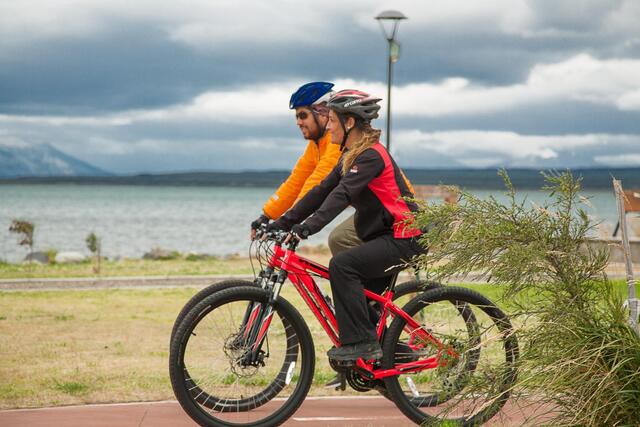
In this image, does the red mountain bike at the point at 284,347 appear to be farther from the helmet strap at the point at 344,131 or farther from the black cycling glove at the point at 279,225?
the helmet strap at the point at 344,131

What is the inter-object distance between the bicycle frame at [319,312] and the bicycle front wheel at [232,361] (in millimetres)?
49

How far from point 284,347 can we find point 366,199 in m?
1.05

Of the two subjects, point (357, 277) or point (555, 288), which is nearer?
point (555, 288)

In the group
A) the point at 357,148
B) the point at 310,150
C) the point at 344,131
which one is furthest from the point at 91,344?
the point at 357,148

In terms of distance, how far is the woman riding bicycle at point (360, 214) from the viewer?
5477 millimetres

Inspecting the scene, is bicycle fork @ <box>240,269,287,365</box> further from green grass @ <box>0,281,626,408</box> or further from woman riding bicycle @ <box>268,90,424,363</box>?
green grass @ <box>0,281,626,408</box>

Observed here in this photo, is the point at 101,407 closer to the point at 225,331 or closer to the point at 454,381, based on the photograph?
the point at 225,331

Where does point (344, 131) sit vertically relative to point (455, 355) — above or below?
above

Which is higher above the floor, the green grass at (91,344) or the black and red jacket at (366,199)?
the black and red jacket at (366,199)

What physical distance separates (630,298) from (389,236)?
1.45 meters

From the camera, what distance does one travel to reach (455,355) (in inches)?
206

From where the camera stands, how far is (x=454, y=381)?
533cm

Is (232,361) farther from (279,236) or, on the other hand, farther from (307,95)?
(307,95)

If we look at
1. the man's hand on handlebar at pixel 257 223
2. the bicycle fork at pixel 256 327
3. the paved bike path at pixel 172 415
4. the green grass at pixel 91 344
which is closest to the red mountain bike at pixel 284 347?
the bicycle fork at pixel 256 327
